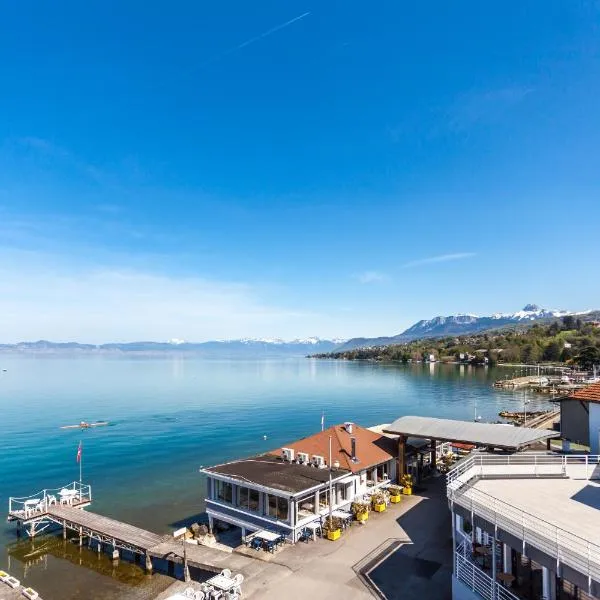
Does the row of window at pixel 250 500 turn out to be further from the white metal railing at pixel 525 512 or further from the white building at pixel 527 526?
the white metal railing at pixel 525 512

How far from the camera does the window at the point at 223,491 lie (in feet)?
101

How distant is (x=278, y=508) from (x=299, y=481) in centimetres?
219

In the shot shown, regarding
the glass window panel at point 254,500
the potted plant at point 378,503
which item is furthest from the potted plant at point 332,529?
the glass window panel at point 254,500

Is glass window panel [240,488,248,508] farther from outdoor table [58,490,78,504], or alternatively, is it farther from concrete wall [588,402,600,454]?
concrete wall [588,402,600,454]

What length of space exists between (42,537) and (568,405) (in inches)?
1540

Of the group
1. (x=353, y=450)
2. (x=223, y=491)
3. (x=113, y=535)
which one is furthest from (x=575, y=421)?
(x=113, y=535)

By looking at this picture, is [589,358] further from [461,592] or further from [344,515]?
[461,592]

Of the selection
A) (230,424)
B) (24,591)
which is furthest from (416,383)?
(24,591)

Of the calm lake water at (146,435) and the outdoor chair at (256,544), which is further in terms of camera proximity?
the calm lake water at (146,435)

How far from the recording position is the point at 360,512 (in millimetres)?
30266

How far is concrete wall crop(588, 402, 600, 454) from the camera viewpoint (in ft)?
93.1

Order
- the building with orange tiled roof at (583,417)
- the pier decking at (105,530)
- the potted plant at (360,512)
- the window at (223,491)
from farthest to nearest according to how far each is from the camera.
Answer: the window at (223,491), the potted plant at (360,512), the pier decking at (105,530), the building with orange tiled roof at (583,417)

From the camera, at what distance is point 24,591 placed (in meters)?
24.1

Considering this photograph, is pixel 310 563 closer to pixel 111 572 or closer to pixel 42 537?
pixel 111 572
